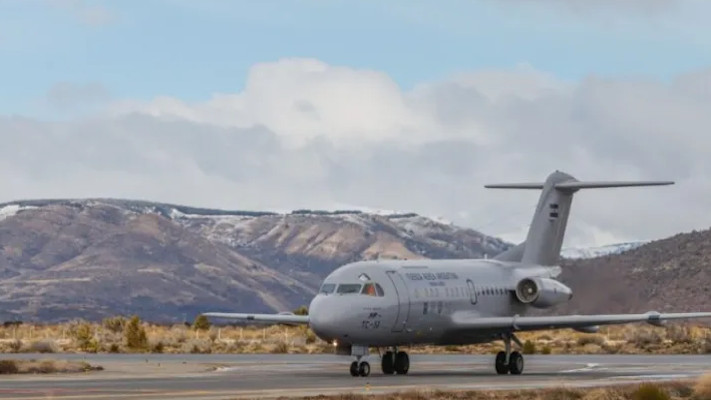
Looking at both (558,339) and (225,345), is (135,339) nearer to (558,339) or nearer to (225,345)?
(225,345)

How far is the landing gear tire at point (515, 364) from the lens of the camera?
5225 cm

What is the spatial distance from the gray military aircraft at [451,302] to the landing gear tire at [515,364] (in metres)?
0.03

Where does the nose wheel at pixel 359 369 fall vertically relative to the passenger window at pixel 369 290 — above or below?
below

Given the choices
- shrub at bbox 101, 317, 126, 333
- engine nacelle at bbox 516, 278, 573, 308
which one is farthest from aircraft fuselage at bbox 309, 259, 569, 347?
shrub at bbox 101, 317, 126, 333

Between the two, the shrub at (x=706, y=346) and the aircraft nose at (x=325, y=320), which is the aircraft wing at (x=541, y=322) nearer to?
the aircraft nose at (x=325, y=320)

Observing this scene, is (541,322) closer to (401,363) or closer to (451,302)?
(451,302)

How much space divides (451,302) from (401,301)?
3.18 meters

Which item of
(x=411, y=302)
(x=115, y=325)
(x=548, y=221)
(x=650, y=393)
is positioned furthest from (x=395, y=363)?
(x=115, y=325)

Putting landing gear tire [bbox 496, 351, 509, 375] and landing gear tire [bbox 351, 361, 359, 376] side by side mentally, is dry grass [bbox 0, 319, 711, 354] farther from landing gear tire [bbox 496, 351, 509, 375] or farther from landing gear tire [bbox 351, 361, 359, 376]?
landing gear tire [bbox 351, 361, 359, 376]

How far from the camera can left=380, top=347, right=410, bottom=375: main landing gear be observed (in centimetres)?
5178

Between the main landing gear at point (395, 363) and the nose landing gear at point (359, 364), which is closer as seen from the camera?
the nose landing gear at point (359, 364)

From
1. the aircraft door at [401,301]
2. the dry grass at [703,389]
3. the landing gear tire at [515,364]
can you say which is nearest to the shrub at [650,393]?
the dry grass at [703,389]

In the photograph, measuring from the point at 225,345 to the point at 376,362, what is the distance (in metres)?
20.6

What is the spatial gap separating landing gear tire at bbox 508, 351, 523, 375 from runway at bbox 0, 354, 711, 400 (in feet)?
1.51
